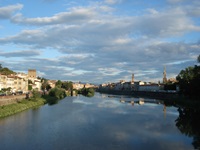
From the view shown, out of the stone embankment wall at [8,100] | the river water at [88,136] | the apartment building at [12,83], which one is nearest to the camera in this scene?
the river water at [88,136]

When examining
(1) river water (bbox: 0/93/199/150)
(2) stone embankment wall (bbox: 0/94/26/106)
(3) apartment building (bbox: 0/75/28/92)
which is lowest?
(1) river water (bbox: 0/93/199/150)

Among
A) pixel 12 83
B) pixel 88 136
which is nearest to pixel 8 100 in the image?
pixel 88 136

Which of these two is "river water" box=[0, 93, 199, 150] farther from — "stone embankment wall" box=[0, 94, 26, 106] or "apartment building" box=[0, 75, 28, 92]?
"apartment building" box=[0, 75, 28, 92]

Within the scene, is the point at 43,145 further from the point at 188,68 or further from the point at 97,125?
the point at 188,68

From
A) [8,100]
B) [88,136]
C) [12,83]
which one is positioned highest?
[12,83]

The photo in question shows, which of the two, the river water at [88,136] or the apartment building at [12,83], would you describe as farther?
the apartment building at [12,83]

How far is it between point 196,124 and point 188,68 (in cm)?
4981

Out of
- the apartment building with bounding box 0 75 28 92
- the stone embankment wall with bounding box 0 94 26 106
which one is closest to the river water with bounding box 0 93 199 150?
the stone embankment wall with bounding box 0 94 26 106

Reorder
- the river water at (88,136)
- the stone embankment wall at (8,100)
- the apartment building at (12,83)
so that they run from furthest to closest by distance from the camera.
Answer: the apartment building at (12,83), the stone embankment wall at (8,100), the river water at (88,136)

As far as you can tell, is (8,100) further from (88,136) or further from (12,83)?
(12,83)

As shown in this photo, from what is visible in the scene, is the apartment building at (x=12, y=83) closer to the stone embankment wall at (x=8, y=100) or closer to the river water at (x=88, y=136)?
the stone embankment wall at (x=8, y=100)

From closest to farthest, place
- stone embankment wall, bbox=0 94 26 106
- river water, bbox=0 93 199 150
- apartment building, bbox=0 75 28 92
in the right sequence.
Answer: river water, bbox=0 93 199 150 < stone embankment wall, bbox=0 94 26 106 < apartment building, bbox=0 75 28 92

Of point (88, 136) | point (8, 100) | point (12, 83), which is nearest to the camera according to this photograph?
point (88, 136)

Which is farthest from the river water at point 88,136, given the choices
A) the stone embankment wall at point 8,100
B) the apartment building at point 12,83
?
the apartment building at point 12,83
